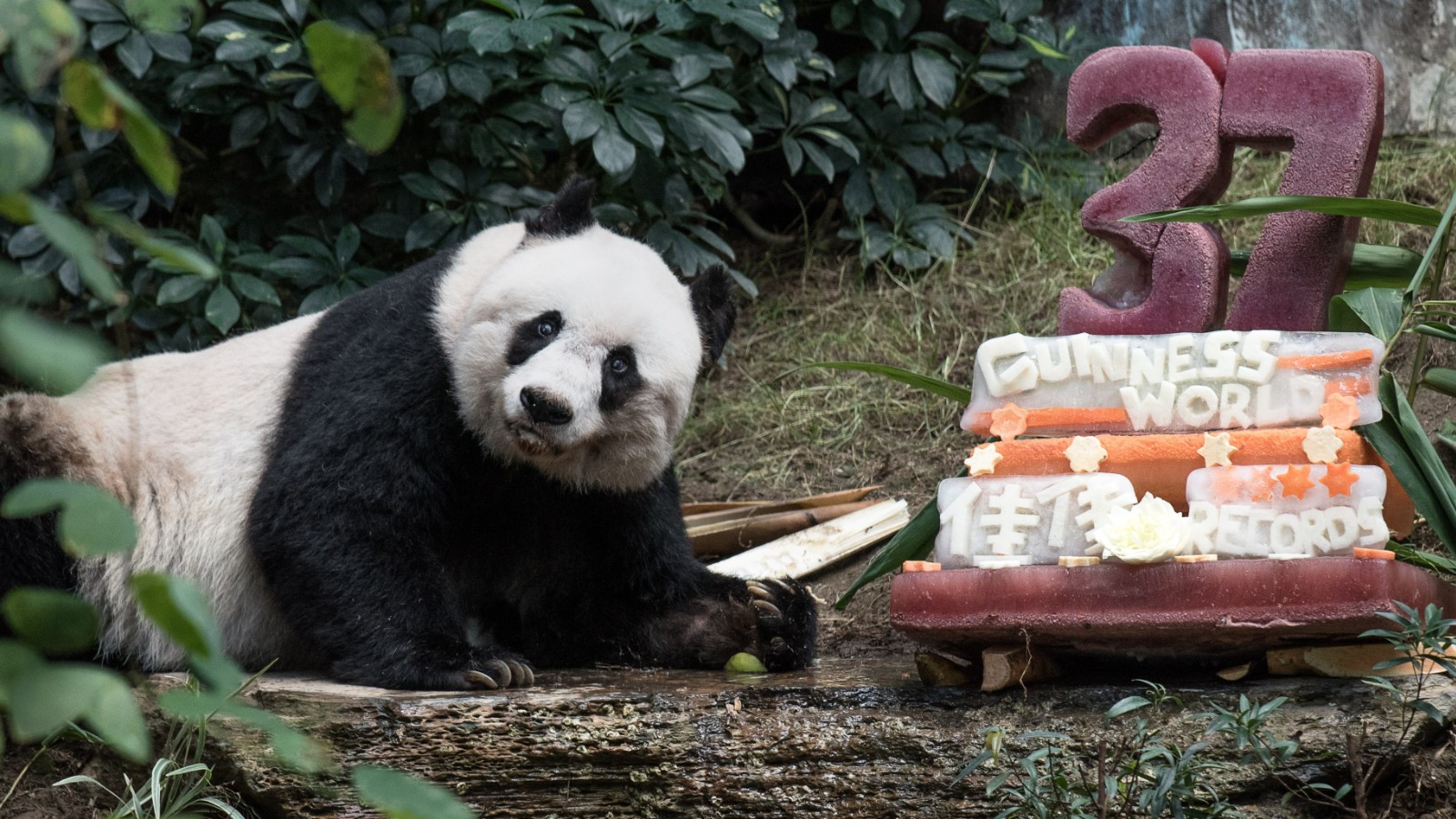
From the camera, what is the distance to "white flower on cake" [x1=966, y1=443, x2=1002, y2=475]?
2877 millimetres

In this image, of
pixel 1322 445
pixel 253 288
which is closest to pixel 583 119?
pixel 253 288

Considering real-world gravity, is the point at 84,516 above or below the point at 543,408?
above

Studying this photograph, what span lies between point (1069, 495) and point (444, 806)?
2.09 meters

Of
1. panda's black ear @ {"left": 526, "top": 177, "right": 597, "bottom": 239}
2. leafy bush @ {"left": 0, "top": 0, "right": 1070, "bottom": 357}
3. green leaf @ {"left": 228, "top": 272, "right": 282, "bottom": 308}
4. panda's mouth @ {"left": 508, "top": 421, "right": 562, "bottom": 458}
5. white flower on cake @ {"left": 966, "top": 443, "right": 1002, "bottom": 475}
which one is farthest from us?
green leaf @ {"left": 228, "top": 272, "right": 282, "bottom": 308}

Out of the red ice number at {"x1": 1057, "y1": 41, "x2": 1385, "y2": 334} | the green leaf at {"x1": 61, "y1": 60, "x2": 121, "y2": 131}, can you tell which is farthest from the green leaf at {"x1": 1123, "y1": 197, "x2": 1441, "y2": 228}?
the green leaf at {"x1": 61, "y1": 60, "x2": 121, "y2": 131}

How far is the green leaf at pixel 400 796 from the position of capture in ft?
2.77

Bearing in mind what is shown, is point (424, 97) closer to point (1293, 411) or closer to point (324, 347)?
point (324, 347)

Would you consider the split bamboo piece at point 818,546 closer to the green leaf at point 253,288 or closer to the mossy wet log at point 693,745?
the mossy wet log at point 693,745

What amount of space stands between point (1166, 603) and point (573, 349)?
4.92 feet

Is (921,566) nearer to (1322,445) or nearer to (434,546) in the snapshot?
(1322,445)

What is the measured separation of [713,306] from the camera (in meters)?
3.69

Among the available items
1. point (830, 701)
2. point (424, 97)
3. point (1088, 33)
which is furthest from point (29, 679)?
point (1088, 33)

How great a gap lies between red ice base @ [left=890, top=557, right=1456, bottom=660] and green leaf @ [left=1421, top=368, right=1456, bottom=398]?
0.86 m

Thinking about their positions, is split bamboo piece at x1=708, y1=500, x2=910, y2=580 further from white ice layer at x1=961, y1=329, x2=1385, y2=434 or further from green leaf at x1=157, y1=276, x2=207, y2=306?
green leaf at x1=157, y1=276, x2=207, y2=306
